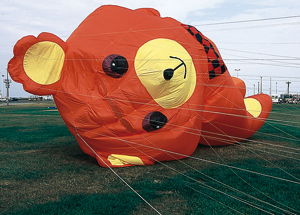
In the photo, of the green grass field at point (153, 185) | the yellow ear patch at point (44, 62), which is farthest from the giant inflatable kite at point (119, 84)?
the green grass field at point (153, 185)

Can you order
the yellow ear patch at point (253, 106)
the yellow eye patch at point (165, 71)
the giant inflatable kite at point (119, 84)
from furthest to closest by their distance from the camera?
the yellow ear patch at point (253, 106) < the yellow eye patch at point (165, 71) < the giant inflatable kite at point (119, 84)

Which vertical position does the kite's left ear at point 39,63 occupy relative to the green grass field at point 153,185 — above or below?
above

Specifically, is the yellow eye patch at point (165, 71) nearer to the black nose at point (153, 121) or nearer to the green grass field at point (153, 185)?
the black nose at point (153, 121)

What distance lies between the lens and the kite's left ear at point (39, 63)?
15.3ft

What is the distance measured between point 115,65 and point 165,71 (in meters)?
0.94

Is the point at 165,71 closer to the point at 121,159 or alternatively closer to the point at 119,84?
the point at 119,84

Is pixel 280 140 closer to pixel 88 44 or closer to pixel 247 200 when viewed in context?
pixel 247 200

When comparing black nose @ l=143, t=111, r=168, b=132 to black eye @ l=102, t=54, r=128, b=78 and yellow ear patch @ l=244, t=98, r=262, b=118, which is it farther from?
yellow ear patch @ l=244, t=98, r=262, b=118

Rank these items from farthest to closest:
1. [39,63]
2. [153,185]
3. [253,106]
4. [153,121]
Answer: [253,106] → [153,121] → [39,63] → [153,185]

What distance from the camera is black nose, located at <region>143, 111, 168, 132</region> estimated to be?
4.89 m

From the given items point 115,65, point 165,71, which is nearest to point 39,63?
point 115,65

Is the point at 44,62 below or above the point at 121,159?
above

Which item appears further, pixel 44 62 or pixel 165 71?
pixel 165 71

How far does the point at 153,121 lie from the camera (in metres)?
4.90
